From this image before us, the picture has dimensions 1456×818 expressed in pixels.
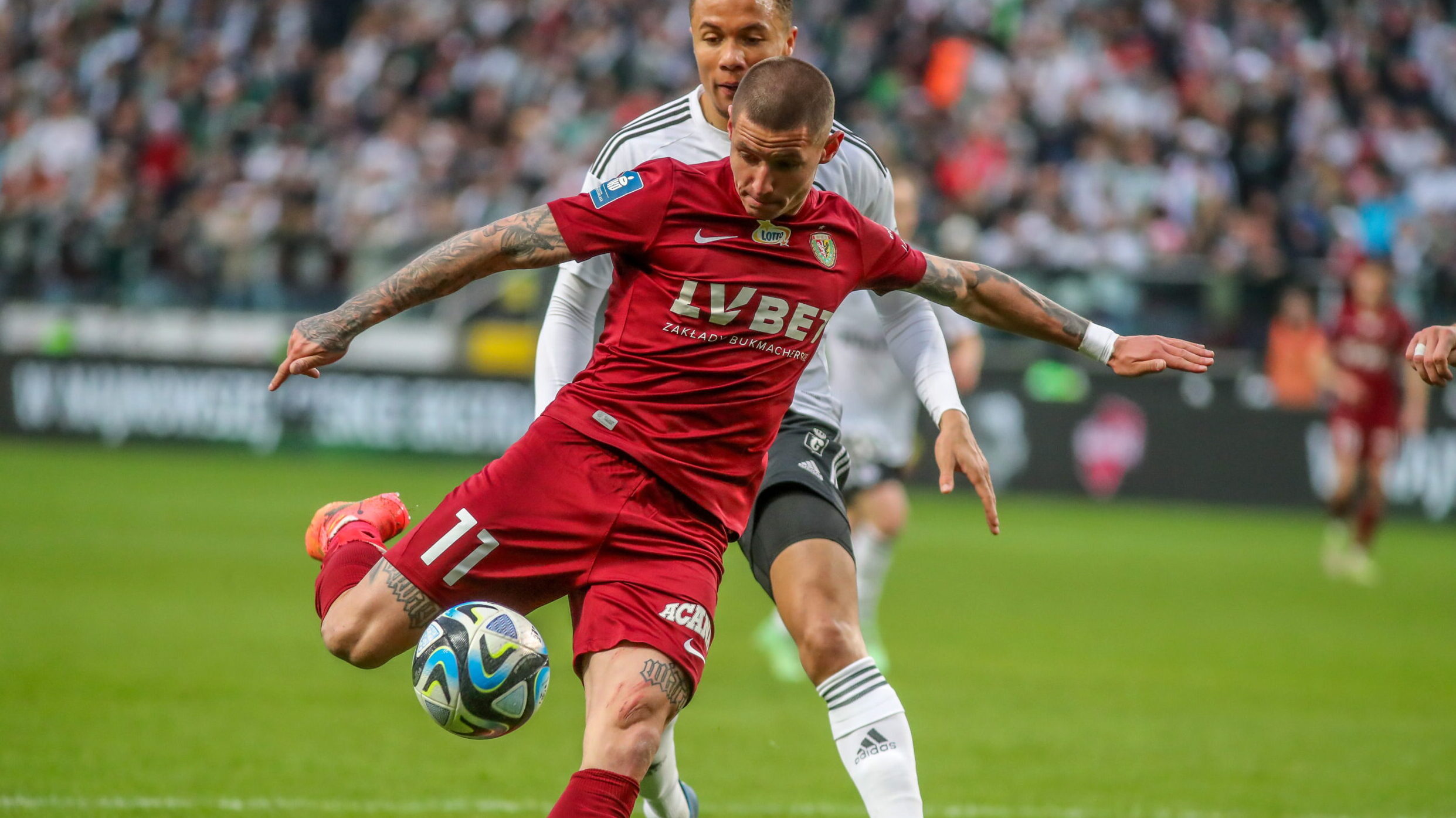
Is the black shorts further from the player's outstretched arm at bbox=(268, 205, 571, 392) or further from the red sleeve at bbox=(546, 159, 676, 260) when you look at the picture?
the player's outstretched arm at bbox=(268, 205, 571, 392)

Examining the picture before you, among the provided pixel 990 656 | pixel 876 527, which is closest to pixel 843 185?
pixel 876 527

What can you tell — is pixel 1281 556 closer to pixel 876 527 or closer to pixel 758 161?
pixel 876 527

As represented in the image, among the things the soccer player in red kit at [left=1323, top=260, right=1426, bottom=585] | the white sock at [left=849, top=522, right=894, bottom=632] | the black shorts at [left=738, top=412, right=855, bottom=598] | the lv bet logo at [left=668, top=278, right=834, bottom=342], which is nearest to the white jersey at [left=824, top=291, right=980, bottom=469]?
the white sock at [left=849, top=522, right=894, bottom=632]

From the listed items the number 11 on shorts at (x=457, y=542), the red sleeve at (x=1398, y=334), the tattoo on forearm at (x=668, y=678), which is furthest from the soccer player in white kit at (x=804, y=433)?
the red sleeve at (x=1398, y=334)

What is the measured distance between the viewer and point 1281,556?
48.5 ft

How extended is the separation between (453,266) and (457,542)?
73 centimetres

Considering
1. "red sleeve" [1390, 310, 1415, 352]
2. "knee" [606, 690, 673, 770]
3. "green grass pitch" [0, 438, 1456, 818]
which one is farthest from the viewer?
"red sleeve" [1390, 310, 1415, 352]

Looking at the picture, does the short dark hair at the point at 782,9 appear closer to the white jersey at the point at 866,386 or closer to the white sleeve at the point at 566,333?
the white sleeve at the point at 566,333

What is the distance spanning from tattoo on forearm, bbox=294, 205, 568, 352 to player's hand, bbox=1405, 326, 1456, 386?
2497 millimetres

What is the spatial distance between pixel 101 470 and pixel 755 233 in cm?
1448

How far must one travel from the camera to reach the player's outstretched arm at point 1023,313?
4.48 meters

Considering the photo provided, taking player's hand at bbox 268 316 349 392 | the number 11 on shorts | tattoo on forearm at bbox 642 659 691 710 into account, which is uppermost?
player's hand at bbox 268 316 349 392

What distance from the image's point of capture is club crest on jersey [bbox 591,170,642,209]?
4.21 m

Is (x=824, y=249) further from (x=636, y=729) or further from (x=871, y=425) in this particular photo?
(x=871, y=425)
